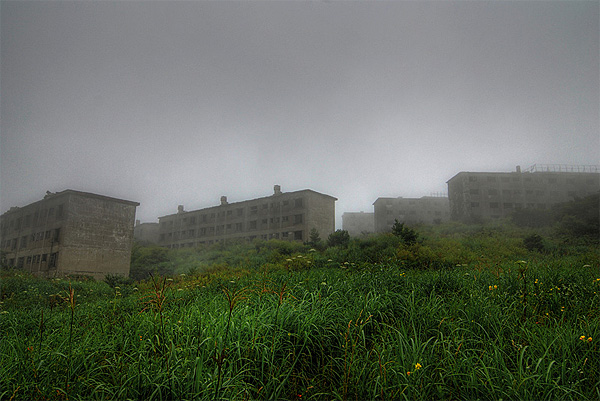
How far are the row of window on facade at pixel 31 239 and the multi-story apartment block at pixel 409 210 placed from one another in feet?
166

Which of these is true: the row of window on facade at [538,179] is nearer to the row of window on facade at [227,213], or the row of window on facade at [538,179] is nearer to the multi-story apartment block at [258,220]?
the multi-story apartment block at [258,220]

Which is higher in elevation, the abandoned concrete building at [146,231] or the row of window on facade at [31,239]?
the abandoned concrete building at [146,231]

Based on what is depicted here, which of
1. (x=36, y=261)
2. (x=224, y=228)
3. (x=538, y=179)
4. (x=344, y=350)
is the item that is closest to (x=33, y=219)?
(x=36, y=261)

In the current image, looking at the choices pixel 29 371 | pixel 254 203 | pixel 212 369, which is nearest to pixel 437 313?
pixel 212 369

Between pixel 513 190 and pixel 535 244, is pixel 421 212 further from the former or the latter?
pixel 535 244

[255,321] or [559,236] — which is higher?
[559,236]

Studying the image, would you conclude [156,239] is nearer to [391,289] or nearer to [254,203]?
[254,203]

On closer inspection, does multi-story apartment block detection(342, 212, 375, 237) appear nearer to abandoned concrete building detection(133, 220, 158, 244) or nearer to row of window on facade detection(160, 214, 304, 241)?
row of window on facade detection(160, 214, 304, 241)

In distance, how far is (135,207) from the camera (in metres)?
31.3

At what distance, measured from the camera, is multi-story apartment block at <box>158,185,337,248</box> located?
40969 mm

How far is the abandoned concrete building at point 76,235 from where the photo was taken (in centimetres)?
2650

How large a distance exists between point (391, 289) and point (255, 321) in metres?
3.01

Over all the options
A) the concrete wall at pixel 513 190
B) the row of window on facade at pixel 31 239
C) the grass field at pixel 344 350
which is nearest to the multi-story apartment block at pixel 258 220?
the row of window on facade at pixel 31 239

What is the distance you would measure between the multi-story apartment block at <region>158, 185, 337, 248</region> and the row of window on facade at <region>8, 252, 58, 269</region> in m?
21.2
